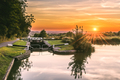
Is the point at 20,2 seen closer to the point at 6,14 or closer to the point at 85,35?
the point at 6,14

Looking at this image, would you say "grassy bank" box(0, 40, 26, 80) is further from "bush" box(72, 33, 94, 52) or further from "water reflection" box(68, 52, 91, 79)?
"bush" box(72, 33, 94, 52)

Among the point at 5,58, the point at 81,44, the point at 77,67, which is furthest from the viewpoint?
the point at 81,44

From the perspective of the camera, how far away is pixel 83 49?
67.5 feet

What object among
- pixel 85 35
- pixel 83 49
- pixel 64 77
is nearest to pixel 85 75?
pixel 64 77

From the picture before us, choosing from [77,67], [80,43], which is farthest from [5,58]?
[80,43]

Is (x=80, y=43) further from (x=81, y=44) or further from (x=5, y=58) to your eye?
(x=5, y=58)

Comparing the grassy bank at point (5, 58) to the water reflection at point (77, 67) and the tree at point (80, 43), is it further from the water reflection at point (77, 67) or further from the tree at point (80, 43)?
the tree at point (80, 43)

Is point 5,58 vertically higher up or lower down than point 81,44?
lower down

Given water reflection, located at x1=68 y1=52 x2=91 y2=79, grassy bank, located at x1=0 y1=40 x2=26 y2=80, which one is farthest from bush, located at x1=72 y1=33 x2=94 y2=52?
grassy bank, located at x1=0 y1=40 x2=26 y2=80

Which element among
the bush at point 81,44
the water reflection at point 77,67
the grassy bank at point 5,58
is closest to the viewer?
the grassy bank at point 5,58

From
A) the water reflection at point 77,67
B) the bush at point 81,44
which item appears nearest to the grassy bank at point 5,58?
the water reflection at point 77,67

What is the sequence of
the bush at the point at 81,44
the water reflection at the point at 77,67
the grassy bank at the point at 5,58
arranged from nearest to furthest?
the grassy bank at the point at 5,58, the water reflection at the point at 77,67, the bush at the point at 81,44

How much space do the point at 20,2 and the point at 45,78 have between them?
8380 millimetres

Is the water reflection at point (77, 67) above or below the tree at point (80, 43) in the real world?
below
